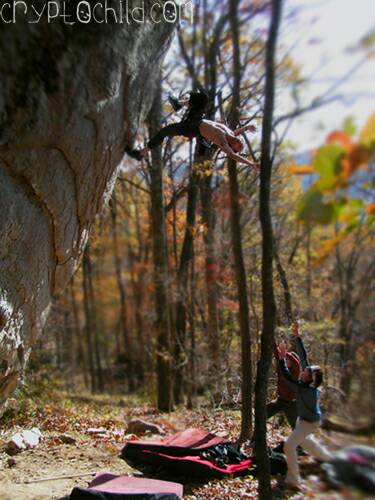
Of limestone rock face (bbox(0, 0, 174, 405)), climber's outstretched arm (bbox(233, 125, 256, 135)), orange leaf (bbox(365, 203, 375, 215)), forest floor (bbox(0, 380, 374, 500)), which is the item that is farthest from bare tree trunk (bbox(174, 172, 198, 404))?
orange leaf (bbox(365, 203, 375, 215))

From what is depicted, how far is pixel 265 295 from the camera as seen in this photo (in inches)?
225

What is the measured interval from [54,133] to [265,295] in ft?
9.83

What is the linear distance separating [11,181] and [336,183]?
3.80 meters

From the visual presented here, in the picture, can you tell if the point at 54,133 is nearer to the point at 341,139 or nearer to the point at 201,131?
the point at 201,131

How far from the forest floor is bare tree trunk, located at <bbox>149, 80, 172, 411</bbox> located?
34.3 inches

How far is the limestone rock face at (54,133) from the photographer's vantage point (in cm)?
535

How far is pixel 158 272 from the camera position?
15219 millimetres

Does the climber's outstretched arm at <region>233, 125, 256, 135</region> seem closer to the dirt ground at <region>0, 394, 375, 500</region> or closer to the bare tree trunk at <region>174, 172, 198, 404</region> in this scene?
the dirt ground at <region>0, 394, 375, 500</region>

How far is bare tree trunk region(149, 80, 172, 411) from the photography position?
568 inches

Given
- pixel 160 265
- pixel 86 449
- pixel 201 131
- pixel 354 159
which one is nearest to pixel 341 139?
pixel 354 159

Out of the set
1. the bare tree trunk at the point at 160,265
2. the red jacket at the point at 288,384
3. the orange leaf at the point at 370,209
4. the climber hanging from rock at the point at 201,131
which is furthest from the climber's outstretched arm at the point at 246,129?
the bare tree trunk at the point at 160,265

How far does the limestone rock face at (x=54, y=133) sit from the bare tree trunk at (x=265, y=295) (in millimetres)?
1673

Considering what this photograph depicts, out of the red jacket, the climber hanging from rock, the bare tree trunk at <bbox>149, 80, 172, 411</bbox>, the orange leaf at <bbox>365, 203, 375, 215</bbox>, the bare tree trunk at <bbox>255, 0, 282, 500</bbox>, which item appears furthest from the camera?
the bare tree trunk at <bbox>149, 80, 172, 411</bbox>

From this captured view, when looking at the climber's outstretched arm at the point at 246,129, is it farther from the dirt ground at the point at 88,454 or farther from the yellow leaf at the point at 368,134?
the dirt ground at the point at 88,454
